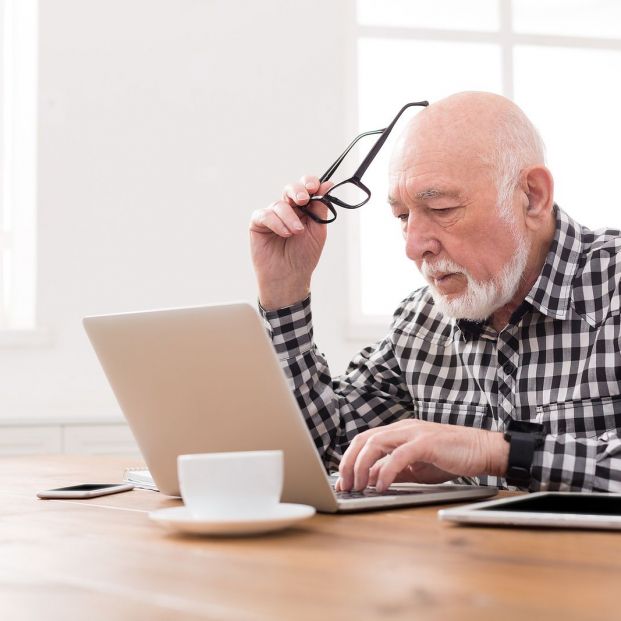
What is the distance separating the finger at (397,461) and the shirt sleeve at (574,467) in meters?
0.17

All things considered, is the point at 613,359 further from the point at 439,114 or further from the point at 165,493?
the point at 165,493

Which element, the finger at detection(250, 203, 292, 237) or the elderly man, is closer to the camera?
the elderly man

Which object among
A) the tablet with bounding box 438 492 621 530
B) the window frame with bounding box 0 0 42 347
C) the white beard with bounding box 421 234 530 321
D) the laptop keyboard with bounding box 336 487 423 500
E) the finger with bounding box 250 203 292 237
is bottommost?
the laptop keyboard with bounding box 336 487 423 500

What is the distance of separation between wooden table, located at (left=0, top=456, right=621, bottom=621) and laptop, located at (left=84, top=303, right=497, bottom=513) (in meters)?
0.07

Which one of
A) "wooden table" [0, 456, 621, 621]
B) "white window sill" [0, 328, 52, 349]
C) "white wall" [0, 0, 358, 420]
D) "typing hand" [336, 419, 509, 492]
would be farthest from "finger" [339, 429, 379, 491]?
"white window sill" [0, 328, 52, 349]

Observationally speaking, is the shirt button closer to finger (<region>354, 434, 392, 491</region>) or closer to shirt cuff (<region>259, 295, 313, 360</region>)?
shirt cuff (<region>259, 295, 313, 360</region>)

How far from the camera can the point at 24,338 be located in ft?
10.5

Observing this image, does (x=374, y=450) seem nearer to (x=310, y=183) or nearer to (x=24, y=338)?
(x=310, y=183)

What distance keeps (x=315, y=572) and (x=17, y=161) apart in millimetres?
2973

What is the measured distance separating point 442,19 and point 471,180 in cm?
233

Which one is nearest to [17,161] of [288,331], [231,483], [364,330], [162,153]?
[162,153]

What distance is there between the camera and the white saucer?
778 mm

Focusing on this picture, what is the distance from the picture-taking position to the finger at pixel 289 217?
5.28 feet

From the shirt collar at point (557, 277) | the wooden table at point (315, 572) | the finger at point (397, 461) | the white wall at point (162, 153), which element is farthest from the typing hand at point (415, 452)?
the white wall at point (162, 153)
